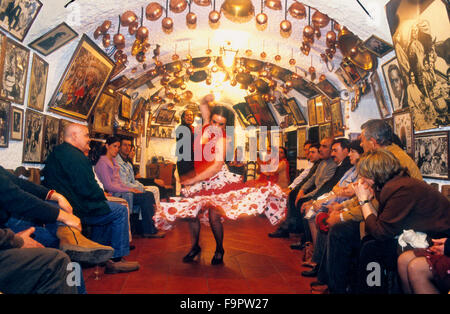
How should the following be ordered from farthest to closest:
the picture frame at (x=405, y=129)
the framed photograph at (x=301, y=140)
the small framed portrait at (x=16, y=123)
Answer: the framed photograph at (x=301, y=140) → the picture frame at (x=405, y=129) → the small framed portrait at (x=16, y=123)

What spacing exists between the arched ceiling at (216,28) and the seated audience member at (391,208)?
2.24 metres

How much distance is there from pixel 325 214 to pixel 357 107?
3.83 metres

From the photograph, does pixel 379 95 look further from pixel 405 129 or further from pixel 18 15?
pixel 18 15

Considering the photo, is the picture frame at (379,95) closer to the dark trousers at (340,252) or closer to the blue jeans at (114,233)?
the dark trousers at (340,252)

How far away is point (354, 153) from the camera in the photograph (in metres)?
4.09

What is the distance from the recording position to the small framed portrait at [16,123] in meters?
3.87

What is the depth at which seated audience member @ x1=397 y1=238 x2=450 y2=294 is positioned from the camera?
212cm

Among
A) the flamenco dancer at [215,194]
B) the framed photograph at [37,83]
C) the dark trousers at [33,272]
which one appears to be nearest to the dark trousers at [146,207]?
the flamenco dancer at [215,194]

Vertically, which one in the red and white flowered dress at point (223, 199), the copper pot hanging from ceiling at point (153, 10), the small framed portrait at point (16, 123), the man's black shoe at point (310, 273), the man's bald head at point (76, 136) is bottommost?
the man's black shoe at point (310, 273)

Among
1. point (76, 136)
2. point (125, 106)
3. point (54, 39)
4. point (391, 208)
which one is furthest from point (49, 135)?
point (391, 208)

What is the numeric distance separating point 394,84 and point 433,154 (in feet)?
4.53

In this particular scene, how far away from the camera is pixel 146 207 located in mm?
5797

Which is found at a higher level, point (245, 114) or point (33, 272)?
point (245, 114)
